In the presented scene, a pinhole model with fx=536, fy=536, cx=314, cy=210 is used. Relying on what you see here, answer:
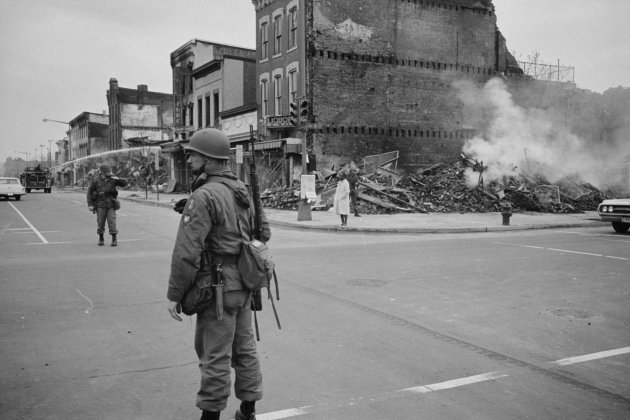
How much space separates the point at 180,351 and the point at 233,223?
208 cm

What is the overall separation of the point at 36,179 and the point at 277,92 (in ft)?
110

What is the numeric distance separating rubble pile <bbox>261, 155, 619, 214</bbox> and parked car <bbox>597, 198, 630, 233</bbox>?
695 centimetres

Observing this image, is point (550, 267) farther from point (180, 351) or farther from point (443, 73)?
point (443, 73)

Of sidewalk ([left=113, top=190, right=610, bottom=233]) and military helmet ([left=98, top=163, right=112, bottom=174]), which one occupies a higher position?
military helmet ([left=98, top=163, right=112, bottom=174])

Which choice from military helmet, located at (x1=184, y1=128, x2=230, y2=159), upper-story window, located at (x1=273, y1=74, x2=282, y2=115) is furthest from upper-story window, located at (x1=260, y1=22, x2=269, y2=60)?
military helmet, located at (x1=184, y1=128, x2=230, y2=159)

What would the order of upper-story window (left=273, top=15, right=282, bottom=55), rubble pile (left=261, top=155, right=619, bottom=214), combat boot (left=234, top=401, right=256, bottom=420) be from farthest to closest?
upper-story window (left=273, top=15, right=282, bottom=55)
rubble pile (left=261, top=155, right=619, bottom=214)
combat boot (left=234, top=401, right=256, bottom=420)

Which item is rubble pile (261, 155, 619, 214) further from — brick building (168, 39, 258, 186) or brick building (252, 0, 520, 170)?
brick building (168, 39, 258, 186)

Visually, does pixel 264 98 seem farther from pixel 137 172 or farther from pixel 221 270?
pixel 137 172

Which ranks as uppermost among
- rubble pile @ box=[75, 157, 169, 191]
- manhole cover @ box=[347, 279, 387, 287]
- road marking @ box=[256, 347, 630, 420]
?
rubble pile @ box=[75, 157, 169, 191]

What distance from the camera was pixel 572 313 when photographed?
6.32 m

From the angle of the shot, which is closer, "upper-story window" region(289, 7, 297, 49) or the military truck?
"upper-story window" region(289, 7, 297, 49)

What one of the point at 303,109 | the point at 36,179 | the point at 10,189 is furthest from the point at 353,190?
the point at 36,179

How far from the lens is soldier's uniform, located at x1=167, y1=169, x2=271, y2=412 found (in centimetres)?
324

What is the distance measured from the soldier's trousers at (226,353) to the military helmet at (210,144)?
0.90 metres
